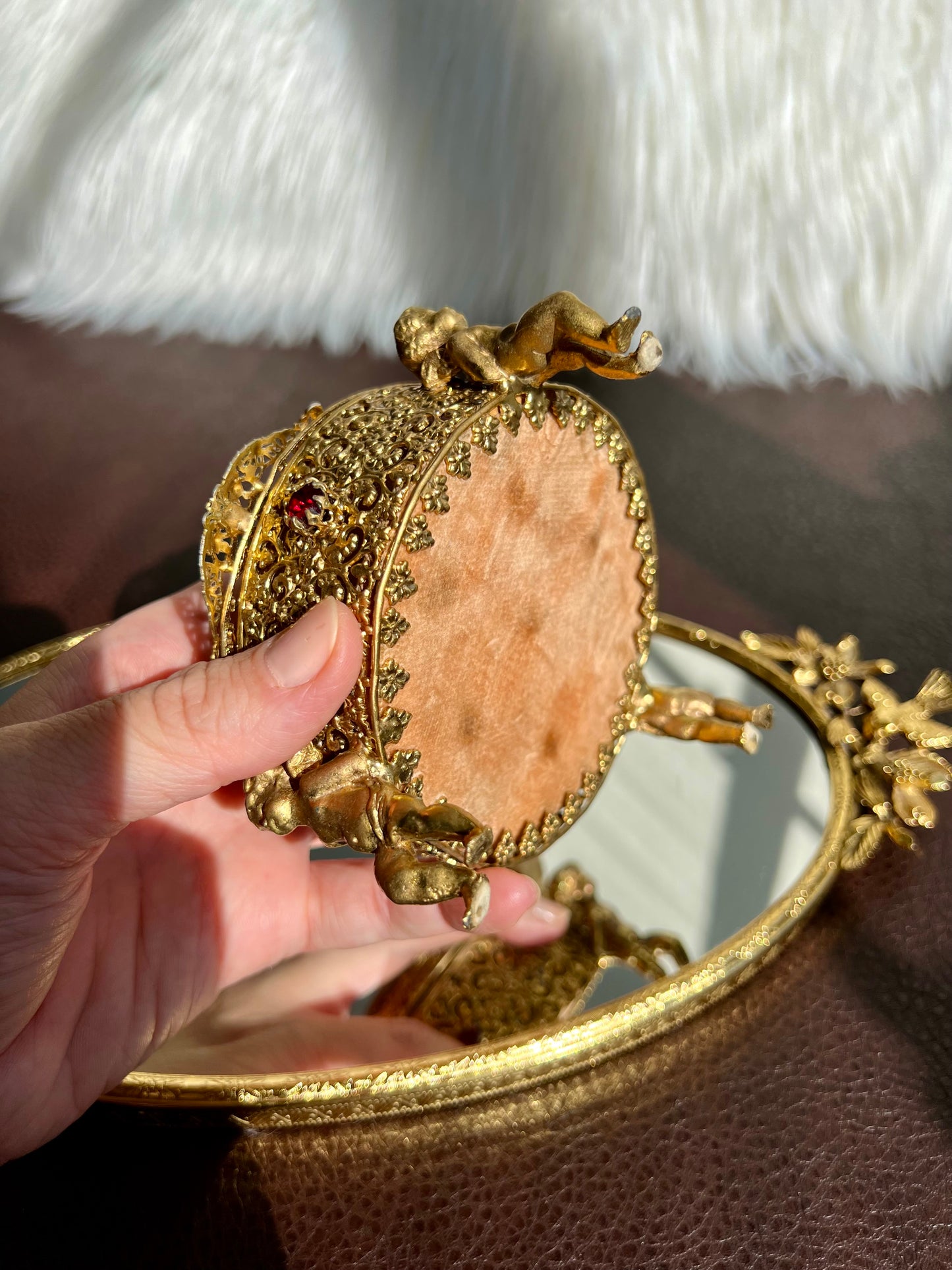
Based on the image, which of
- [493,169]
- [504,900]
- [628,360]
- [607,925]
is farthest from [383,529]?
[493,169]

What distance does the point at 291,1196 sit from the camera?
943 mm

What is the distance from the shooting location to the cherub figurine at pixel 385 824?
0.81 metres

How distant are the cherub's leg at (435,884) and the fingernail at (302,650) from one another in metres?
0.17

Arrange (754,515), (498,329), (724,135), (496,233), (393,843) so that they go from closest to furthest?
(393,843) < (498,329) < (754,515) < (724,135) < (496,233)

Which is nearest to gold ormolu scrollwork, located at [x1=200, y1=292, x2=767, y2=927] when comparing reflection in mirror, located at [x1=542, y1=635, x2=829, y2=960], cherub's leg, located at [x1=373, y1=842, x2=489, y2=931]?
cherub's leg, located at [x1=373, y1=842, x2=489, y2=931]

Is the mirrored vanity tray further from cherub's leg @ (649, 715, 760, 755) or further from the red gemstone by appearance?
the red gemstone

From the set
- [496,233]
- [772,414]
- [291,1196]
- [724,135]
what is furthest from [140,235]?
[291,1196]

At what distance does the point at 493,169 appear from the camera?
96.2 inches

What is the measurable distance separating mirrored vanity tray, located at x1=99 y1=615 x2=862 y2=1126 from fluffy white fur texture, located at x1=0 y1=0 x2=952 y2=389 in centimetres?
120

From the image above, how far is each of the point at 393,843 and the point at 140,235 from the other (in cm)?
216

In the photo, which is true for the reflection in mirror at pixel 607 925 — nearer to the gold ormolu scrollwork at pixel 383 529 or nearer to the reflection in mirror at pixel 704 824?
the reflection in mirror at pixel 704 824

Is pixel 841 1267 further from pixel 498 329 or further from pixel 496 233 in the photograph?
pixel 496 233

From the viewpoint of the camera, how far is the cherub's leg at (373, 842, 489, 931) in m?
0.80

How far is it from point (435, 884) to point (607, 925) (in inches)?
18.8
